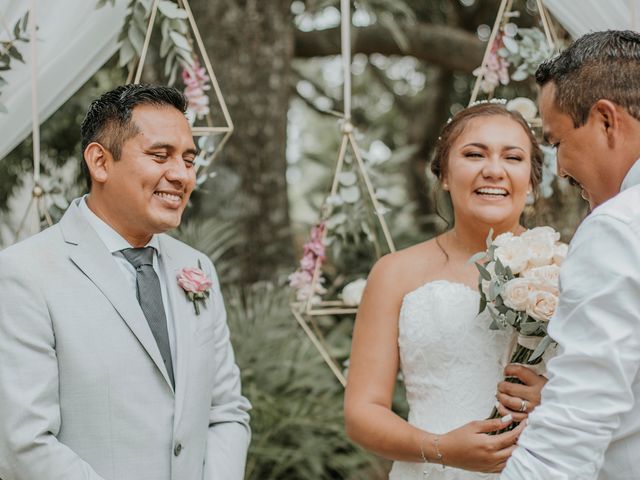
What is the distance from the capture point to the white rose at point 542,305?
7.32 ft

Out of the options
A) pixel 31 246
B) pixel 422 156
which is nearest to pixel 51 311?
pixel 31 246

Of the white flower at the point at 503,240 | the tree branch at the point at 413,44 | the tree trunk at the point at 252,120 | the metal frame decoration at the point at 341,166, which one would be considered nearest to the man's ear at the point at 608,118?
the white flower at the point at 503,240

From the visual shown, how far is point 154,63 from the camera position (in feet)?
14.8

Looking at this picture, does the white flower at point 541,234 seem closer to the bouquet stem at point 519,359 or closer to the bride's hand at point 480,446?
the bouquet stem at point 519,359

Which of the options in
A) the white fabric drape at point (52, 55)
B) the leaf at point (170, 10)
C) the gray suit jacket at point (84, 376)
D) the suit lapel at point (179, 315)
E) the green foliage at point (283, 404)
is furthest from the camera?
the green foliage at point (283, 404)

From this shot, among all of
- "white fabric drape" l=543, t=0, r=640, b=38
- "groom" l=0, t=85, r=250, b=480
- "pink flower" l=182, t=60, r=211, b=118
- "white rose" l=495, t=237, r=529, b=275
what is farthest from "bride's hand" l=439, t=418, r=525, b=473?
"pink flower" l=182, t=60, r=211, b=118

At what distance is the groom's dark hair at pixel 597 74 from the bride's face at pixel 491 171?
2.91ft

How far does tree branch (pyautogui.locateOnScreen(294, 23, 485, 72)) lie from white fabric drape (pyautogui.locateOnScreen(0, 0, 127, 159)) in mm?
3205

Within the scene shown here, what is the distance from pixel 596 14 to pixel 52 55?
2.02 metres

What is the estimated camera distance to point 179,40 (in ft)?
→ 10.8

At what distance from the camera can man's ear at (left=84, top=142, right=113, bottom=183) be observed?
2418 mm

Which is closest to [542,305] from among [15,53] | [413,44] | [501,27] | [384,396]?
[384,396]

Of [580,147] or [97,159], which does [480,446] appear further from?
[97,159]

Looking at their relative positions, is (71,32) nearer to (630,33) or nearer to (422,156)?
(630,33)
